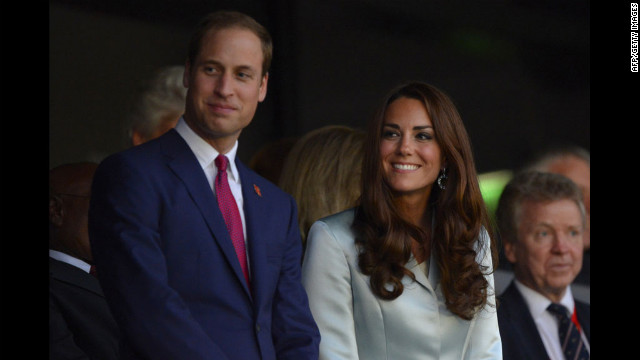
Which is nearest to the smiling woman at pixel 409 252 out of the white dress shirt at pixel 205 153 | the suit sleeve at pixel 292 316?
the suit sleeve at pixel 292 316

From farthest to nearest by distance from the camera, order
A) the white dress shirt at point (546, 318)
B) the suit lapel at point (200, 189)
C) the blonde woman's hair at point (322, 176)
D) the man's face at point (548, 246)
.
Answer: the man's face at point (548, 246), the white dress shirt at point (546, 318), the blonde woman's hair at point (322, 176), the suit lapel at point (200, 189)

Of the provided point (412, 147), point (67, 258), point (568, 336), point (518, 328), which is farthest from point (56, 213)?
point (568, 336)

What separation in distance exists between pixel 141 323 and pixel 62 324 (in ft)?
2.25

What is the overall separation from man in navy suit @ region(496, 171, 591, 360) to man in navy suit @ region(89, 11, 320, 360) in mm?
1943

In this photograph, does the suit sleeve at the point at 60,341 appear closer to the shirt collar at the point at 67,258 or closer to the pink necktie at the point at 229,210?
the shirt collar at the point at 67,258

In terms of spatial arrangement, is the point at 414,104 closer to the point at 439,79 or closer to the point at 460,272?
the point at 460,272

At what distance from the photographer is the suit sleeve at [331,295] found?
9.89 feet

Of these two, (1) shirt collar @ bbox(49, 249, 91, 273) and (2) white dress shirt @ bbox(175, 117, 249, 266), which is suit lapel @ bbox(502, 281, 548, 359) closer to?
(2) white dress shirt @ bbox(175, 117, 249, 266)

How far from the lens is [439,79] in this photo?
15.7 ft

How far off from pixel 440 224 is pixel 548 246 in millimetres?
1530

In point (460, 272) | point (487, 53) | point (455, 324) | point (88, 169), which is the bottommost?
point (455, 324)

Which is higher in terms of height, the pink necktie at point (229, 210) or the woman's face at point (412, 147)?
the woman's face at point (412, 147)

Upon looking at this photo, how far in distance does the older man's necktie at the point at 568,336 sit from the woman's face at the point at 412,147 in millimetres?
1735

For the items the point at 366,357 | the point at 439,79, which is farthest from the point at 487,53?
the point at 366,357
